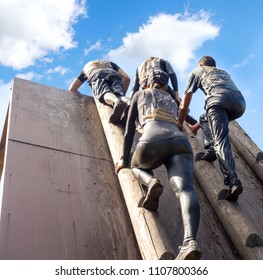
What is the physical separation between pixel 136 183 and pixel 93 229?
0.66 metres

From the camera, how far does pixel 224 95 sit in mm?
4500

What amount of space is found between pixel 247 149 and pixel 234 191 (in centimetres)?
251

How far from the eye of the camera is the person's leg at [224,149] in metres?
3.96

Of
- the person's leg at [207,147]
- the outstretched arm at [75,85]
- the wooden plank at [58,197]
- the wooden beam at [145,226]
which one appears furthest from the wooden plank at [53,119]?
the person's leg at [207,147]

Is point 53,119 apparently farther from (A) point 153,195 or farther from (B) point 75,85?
(A) point 153,195

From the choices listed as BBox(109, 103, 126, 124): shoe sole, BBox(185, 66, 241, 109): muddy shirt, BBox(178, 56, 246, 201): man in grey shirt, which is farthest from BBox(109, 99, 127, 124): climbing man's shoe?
BBox(185, 66, 241, 109): muddy shirt

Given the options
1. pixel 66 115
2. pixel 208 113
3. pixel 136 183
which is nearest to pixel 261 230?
pixel 208 113

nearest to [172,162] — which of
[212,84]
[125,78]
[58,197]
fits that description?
[58,197]

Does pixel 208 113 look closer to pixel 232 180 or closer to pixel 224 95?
pixel 224 95

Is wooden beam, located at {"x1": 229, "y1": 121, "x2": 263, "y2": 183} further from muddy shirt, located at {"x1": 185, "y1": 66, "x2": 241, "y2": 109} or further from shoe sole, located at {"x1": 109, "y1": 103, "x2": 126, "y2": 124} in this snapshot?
shoe sole, located at {"x1": 109, "y1": 103, "x2": 126, "y2": 124}

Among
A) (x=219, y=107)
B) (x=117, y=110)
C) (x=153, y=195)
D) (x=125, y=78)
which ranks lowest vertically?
(x=153, y=195)

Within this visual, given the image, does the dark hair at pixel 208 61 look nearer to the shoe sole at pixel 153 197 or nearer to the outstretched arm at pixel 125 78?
the outstretched arm at pixel 125 78

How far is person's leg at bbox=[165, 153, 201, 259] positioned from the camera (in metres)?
2.71

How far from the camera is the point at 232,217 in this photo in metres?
3.97
